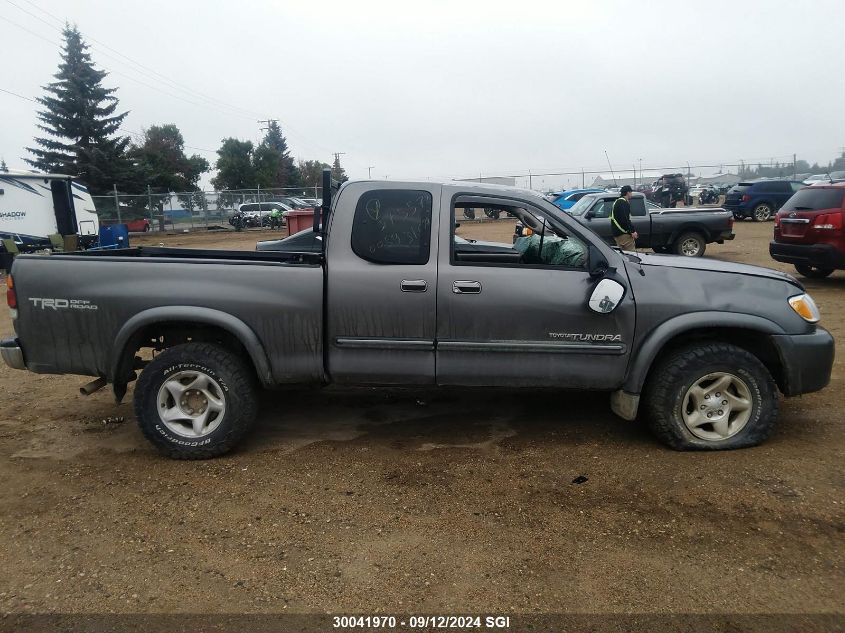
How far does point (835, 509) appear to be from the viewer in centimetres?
331

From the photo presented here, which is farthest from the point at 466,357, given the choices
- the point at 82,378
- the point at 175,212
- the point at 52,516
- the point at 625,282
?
the point at 175,212

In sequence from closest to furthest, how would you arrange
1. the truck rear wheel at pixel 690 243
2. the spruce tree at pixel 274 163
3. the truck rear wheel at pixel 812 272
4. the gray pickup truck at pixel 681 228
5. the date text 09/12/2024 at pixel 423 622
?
the date text 09/12/2024 at pixel 423 622 < the truck rear wheel at pixel 812 272 < the gray pickup truck at pixel 681 228 < the truck rear wheel at pixel 690 243 < the spruce tree at pixel 274 163

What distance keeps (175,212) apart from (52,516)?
3457cm

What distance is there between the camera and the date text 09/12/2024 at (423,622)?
8.27 ft

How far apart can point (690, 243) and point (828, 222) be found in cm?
507

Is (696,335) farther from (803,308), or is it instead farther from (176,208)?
(176,208)

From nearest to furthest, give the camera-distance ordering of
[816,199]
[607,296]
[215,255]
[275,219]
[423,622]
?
[423,622] → [607,296] → [215,255] → [816,199] → [275,219]

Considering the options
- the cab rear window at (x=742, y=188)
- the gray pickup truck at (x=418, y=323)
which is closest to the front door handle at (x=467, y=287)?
the gray pickup truck at (x=418, y=323)

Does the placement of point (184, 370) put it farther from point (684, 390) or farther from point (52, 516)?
point (684, 390)

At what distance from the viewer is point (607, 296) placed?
150 inches

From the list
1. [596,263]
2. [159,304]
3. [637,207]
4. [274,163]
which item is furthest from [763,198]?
[274,163]

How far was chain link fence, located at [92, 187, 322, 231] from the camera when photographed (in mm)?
33031

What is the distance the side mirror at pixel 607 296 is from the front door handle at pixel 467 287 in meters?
0.73

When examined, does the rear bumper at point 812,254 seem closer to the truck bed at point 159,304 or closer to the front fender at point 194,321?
the truck bed at point 159,304
